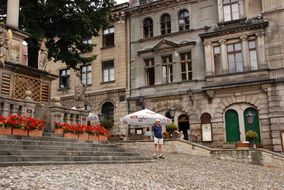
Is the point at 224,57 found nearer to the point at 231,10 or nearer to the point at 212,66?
the point at 212,66

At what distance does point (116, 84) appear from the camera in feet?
106

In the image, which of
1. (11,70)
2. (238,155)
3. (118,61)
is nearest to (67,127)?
(11,70)

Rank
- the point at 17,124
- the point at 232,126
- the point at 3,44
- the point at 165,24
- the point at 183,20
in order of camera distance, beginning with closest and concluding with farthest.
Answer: the point at 17,124
the point at 3,44
the point at 232,126
the point at 183,20
the point at 165,24

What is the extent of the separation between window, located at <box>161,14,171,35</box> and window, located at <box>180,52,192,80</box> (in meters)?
2.78

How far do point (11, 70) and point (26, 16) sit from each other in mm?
6623

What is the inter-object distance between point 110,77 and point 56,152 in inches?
856

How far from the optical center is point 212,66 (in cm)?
2812

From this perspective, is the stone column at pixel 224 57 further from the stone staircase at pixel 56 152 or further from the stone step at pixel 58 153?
the stone step at pixel 58 153

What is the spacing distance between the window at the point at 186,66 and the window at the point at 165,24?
278 cm

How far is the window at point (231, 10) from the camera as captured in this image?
2844cm

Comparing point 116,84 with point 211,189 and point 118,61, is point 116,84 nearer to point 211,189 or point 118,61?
point 118,61

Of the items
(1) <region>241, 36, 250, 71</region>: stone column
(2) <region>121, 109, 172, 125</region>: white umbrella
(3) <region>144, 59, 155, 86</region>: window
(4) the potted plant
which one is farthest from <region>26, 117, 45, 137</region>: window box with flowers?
(3) <region>144, 59, 155, 86</region>: window

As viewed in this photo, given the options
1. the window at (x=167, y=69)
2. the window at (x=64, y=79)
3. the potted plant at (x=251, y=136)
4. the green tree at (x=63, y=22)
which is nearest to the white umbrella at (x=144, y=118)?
the green tree at (x=63, y=22)

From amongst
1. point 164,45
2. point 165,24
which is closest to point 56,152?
point 164,45
